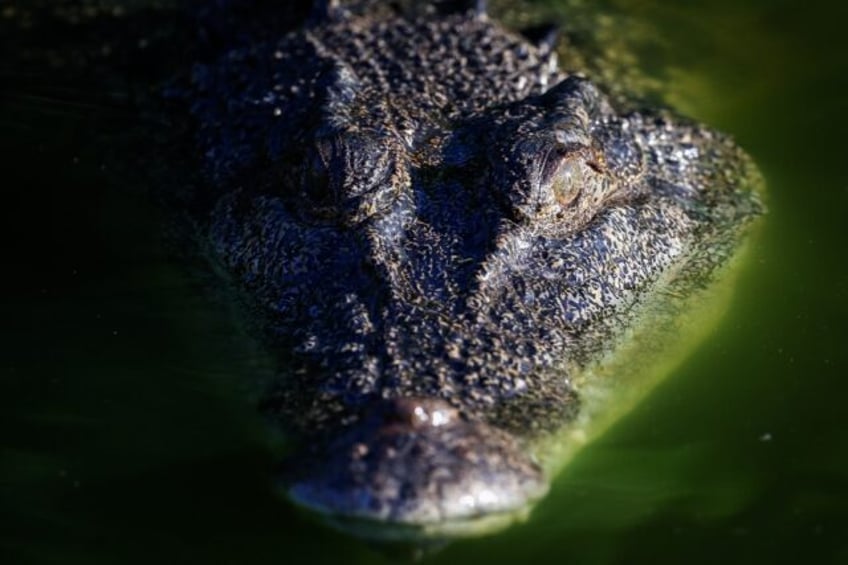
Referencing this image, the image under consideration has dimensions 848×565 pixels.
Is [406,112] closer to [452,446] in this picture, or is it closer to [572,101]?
[572,101]

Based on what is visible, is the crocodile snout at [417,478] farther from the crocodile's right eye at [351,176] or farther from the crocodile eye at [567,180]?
the crocodile eye at [567,180]

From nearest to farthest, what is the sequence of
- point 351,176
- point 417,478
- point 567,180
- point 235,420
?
point 417,478 < point 235,420 < point 351,176 < point 567,180

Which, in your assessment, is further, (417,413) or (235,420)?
(235,420)

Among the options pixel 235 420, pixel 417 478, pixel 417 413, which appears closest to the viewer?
pixel 417 478

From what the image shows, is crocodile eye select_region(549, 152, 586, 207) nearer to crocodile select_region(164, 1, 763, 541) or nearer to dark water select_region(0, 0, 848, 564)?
crocodile select_region(164, 1, 763, 541)

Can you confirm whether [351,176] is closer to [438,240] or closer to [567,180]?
[438,240]

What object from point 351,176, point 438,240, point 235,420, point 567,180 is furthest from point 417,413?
Result: point 567,180

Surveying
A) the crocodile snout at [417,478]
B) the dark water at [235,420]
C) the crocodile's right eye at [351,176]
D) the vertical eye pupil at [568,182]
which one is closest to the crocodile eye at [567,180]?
the vertical eye pupil at [568,182]
